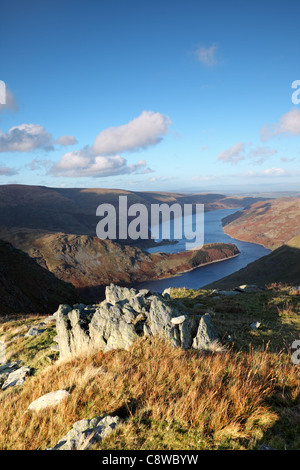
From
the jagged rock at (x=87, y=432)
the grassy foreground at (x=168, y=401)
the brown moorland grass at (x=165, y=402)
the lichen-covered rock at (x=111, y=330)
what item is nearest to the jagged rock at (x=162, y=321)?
the grassy foreground at (x=168, y=401)

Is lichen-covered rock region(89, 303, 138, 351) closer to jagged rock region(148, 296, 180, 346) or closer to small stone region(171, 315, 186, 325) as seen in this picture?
jagged rock region(148, 296, 180, 346)

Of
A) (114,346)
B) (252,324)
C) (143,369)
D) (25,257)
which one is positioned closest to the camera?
(143,369)

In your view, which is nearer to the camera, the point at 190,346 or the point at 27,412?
the point at 27,412

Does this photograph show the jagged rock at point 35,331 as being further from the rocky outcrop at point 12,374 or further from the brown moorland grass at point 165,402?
the brown moorland grass at point 165,402

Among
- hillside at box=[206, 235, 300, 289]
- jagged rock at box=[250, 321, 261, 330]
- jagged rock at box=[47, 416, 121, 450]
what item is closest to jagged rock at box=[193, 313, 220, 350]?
jagged rock at box=[250, 321, 261, 330]

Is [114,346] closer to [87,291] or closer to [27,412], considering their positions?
[27,412]
